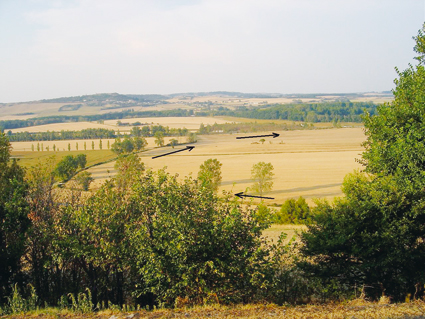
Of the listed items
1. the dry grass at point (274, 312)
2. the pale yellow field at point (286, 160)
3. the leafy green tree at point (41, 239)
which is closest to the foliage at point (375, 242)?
the dry grass at point (274, 312)

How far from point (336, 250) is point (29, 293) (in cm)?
1364

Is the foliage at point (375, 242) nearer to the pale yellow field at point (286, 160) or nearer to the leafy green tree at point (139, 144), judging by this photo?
the pale yellow field at point (286, 160)

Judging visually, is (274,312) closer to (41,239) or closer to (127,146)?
(41,239)

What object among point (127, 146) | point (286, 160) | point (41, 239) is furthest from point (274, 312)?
point (127, 146)

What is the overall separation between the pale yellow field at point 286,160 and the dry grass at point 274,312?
138 ft

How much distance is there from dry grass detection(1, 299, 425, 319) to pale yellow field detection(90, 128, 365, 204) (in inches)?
1658

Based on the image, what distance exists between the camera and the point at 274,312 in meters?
11.1

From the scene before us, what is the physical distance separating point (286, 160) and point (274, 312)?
78.0 metres

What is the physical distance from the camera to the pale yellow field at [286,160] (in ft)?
213

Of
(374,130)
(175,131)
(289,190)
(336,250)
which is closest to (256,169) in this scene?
(289,190)

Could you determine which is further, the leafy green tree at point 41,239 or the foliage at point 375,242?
the leafy green tree at point 41,239

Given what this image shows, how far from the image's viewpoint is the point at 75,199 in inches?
657

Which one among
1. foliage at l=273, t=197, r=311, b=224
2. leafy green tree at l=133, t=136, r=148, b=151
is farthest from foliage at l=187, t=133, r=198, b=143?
foliage at l=273, t=197, r=311, b=224

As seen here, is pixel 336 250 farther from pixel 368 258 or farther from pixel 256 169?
pixel 256 169
